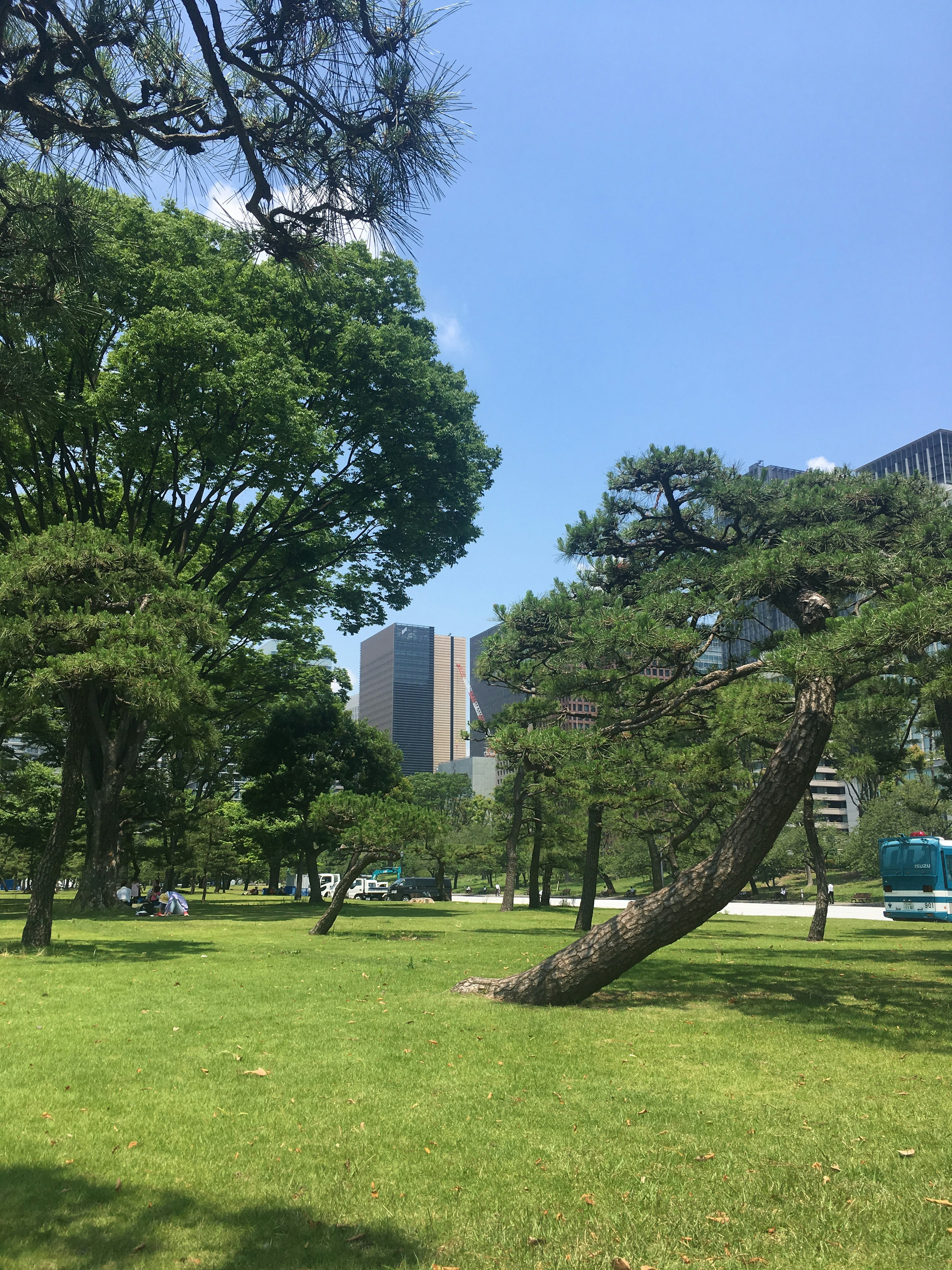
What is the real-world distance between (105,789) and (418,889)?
39938 mm

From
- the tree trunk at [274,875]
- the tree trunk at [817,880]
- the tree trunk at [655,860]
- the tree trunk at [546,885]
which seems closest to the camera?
the tree trunk at [817,880]

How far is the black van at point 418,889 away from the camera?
157 feet

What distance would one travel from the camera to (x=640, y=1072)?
238 inches

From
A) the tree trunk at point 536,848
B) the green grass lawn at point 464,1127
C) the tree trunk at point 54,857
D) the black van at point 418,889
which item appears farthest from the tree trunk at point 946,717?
the black van at point 418,889

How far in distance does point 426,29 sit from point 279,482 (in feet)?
49.6

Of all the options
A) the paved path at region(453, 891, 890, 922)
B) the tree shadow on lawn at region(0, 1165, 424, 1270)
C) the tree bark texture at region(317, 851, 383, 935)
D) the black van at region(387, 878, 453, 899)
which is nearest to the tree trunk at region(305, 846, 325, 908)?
the black van at region(387, 878, 453, 899)

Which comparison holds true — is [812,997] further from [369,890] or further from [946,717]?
[369,890]

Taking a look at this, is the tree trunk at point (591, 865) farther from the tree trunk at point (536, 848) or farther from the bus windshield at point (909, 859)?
the bus windshield at point (909, 859)

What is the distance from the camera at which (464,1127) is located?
474 cm

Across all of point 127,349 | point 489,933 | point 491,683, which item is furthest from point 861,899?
point 127,349

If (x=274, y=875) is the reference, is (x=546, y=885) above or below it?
above

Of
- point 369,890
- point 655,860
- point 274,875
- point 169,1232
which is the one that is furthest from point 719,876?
point 369,890

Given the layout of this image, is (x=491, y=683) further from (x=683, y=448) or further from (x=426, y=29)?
(x=426, y=29)

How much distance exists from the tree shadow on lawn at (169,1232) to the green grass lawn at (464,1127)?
0.04ft
